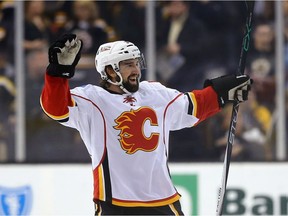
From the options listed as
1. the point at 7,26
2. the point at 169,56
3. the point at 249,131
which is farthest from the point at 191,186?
the point at 7,26

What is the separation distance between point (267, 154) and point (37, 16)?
1839 mm

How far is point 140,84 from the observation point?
386cm

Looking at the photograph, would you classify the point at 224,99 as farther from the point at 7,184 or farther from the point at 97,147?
the point at 7,184

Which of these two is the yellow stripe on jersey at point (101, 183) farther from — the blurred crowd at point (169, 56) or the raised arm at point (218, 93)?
the blurred crowd at point (169, 56)

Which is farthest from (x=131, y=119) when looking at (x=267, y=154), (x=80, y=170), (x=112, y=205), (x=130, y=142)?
(x=267, y=154)

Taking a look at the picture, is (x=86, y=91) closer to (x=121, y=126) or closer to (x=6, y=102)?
(x=121, y=126)

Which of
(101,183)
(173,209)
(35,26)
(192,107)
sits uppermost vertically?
(35,26)

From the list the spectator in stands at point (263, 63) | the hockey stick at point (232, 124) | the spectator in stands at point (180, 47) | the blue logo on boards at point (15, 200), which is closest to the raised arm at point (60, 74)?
the hockey stick at point (232, 124)

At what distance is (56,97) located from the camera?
3.56 m

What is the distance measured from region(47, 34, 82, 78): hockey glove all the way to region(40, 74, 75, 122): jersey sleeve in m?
0.03

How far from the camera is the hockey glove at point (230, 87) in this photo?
3.88 m

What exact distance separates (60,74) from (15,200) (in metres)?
2.32

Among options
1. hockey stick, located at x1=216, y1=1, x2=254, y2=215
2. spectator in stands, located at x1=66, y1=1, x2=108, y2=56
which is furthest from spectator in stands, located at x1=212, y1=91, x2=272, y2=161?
hockey stick, located at x1=216, y1=1, x2=254, y2=215

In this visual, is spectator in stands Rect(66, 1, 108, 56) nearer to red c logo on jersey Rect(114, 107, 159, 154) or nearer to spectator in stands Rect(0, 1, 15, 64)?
spectator in stands Rect(0, 1, 15, 64)
